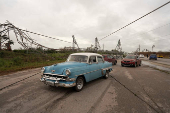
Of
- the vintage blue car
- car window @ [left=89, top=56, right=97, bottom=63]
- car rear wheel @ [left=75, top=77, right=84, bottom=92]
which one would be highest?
car window @ [left=89, top=56, right=97, bottom=63]

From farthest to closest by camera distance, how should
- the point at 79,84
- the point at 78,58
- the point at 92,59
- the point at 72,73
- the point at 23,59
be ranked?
the point at 23,59
the point at 92,59
the point at 78,58
the point at 79,84
the point at 72,73

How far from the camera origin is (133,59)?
13.6 metres

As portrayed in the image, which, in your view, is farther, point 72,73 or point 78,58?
point 78,58

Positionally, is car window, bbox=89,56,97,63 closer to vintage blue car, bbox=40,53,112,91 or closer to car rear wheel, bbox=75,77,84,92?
vintage blue car, bbox=40,53,112,91

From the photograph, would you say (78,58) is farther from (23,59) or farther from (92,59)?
(23,59)

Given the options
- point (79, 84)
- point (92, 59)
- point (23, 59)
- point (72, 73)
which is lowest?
point (79, 84)

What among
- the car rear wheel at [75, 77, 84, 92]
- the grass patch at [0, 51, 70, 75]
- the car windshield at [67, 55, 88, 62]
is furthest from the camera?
the grass patch at [0, 51, 70, 75]

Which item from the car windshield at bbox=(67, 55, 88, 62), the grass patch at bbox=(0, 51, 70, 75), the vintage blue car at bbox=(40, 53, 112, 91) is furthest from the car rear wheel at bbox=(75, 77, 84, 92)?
the grass patch at bbox=(0, 51, 70, 75)

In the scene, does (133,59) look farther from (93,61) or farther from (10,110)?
(10,110)

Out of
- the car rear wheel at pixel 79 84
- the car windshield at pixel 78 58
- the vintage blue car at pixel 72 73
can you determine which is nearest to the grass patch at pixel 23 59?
the car windshield at pixel 78 58

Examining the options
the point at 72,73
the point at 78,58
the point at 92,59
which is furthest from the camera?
the point at 92,59

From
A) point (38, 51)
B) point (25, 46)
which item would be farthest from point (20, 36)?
point (38, 51)

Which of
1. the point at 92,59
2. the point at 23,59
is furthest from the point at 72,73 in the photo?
the point at 23,59

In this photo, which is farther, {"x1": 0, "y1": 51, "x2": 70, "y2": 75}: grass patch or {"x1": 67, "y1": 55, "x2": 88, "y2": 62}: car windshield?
{"x1": 0, "y1": 51, "x2": 70, "y2": 75}: grass patch
